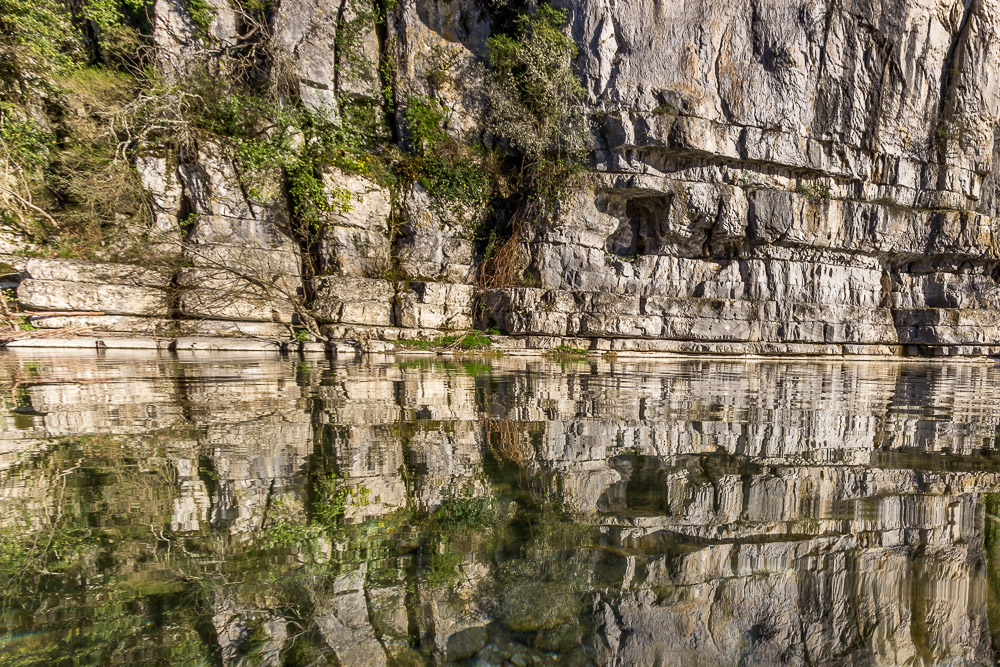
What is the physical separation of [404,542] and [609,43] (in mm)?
10846

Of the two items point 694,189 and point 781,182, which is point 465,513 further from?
point 781,182

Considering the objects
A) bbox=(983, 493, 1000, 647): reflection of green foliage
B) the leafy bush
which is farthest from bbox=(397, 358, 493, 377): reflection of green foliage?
the leafy bush

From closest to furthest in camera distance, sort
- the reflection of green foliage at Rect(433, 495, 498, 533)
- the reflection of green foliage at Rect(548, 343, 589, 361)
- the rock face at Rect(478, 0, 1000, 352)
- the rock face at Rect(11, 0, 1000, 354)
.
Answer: the reflection of green foliage at Rect(433, 495, 498, 533) → the reflection of green foliage at Rect(548, 343, 589, 361) → the rock face at Rect(11, 0, 1000, 354) → the rock face at Rect(478, 0, 1000, 352)

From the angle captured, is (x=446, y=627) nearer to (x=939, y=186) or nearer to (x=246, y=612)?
(x=246, y=612)

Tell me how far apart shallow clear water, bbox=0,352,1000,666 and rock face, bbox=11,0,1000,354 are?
6522 mm

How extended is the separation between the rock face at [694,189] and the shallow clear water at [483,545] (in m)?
6.52

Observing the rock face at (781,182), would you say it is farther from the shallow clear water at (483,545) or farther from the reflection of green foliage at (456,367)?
the shallow clear water at (483,545)

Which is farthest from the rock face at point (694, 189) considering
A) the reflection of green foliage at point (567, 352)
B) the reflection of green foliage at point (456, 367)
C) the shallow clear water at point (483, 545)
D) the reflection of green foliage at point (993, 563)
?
the reflection of green foliage at point (993, 563)

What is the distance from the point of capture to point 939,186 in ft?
34.1

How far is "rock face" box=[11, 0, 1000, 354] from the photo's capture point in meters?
8.35

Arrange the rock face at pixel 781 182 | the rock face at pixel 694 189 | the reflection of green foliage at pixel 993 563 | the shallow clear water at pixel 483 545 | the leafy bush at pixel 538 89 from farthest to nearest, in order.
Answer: the rock face at pixel 781 182 < the leafy bush at pixel 538 89 < the rock face at pixel 694 189 < the reflection of green foliage at pixel 993 563 < the shallow clear water at pixel 483 545

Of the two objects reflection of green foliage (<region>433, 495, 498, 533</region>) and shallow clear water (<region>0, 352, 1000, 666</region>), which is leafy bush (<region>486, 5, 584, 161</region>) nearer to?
shallow clear water (<region>0, 352, 1000, 666</region>)

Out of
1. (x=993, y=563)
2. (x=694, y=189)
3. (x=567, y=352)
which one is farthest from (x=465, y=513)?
(x=694, y=189)

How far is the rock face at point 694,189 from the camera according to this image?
8.35 metres
